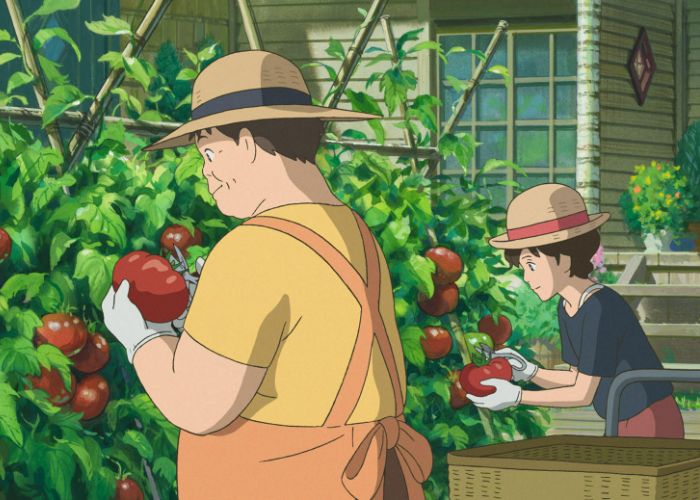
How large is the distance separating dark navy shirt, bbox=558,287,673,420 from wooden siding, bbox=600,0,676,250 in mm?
10493

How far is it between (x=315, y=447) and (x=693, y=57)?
13.0 metres

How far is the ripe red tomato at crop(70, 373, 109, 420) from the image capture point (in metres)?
3.40

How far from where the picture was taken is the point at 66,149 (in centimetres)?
383

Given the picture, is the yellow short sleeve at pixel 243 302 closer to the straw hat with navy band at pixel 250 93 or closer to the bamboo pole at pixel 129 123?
the straw hat with navy band at pixel 250 93

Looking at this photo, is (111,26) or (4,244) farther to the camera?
(111,26)

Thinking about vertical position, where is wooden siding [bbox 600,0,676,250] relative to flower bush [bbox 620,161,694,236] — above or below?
above

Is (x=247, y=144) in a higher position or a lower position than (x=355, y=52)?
lower

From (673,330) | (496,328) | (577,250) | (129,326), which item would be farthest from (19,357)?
(673,330)

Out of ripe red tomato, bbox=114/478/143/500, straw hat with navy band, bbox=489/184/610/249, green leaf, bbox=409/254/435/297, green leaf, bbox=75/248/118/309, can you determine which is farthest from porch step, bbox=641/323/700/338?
green leaf, bbox=75/248/118/309

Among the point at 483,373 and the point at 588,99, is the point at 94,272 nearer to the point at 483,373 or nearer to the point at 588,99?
the point at 483,373

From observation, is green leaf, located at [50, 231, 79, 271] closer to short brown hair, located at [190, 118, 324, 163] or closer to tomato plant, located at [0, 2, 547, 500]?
tomato plant, located at [0, 2, 547, 500]

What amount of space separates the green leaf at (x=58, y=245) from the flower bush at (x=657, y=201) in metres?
10.8

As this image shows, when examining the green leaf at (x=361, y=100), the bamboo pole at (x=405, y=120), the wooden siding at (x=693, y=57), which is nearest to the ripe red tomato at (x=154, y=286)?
the green leaf at (x=361, y=100)

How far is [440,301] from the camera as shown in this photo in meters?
4.39
